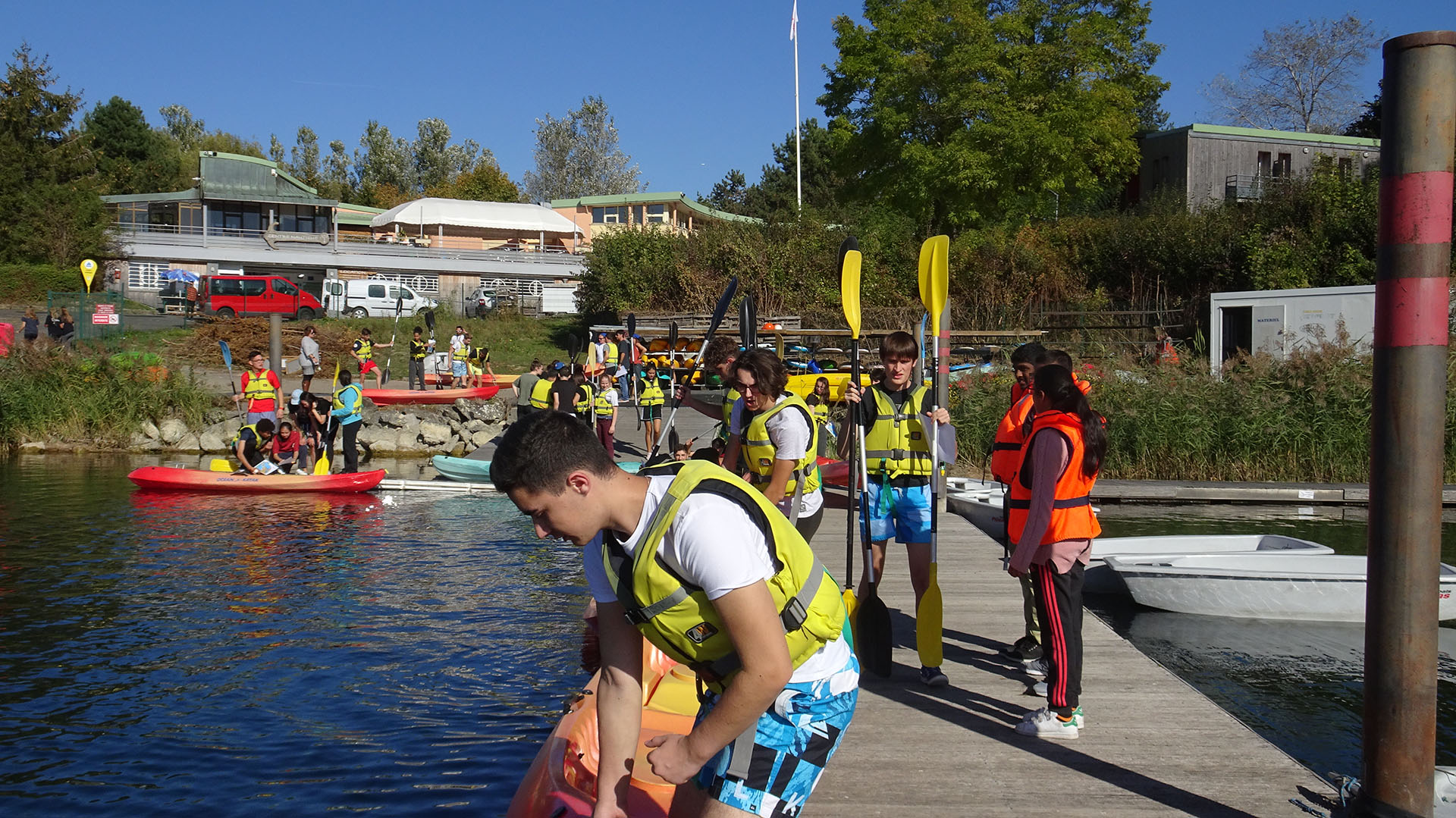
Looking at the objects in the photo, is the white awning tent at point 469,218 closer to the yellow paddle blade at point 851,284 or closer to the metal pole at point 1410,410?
the yellow paddle blade at point 851,284

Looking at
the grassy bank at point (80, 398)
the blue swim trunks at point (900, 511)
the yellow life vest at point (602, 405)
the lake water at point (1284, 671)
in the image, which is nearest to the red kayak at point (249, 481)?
the yellow life vest at point (602, 405)

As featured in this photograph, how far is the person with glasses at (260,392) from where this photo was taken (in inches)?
566

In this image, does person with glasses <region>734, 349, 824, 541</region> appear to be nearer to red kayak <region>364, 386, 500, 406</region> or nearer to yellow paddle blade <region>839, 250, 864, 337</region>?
yellow paddle blade <region>839, 250, 864, 337</region>

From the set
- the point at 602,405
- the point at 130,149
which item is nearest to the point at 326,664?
the point at 602,405

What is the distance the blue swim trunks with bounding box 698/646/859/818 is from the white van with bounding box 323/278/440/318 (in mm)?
35939

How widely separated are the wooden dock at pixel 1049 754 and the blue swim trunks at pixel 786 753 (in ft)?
4.83

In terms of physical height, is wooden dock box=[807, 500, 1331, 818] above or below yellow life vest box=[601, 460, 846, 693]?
below

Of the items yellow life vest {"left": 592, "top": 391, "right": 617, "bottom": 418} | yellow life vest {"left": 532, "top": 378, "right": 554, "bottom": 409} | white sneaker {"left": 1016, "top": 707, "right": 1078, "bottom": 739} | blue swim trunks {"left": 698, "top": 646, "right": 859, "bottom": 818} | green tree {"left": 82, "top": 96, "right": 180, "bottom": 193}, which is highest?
green tree {"left": 82, "top": 96, "right": 180, "bottom": 193}

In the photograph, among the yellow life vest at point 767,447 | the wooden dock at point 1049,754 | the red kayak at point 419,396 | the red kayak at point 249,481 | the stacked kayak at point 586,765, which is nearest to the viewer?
the stacked kayak at point 586,765

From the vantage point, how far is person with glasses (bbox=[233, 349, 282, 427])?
14.4 metres

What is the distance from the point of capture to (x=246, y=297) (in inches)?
1329

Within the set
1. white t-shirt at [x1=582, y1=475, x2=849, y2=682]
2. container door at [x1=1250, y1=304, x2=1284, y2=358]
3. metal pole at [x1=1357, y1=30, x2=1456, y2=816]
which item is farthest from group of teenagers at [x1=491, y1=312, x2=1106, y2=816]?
container door at [x1=1250, y1=304, x2=1284, y2=358]

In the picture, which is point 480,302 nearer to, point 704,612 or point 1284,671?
point 1284,671

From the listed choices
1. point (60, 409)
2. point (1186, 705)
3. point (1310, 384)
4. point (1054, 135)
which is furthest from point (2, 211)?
point (1186, 705)
